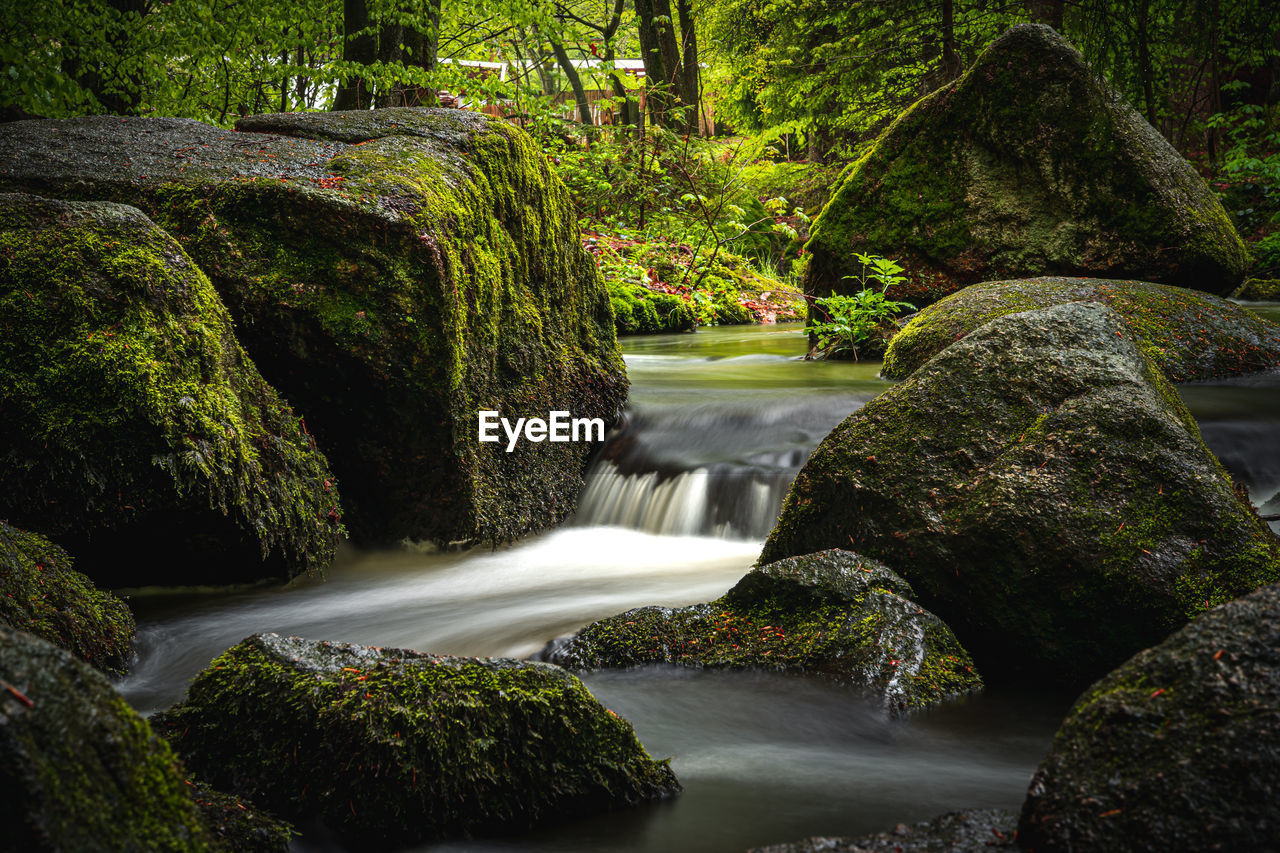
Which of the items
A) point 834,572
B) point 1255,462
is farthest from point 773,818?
point 1255,462

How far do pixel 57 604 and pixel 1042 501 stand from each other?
11.7 feet

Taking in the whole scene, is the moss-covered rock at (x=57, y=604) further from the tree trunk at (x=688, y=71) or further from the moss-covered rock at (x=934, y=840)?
the tree trunk at (x=688, y=71)

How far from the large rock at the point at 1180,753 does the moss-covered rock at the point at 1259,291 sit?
12937 millimetres

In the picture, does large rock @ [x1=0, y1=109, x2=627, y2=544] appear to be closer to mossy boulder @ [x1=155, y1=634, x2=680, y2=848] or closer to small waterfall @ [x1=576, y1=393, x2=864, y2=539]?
small waterfall @ [x1=576, y1=393, x2=864, y2=539]

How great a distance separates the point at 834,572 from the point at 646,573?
1767 mm

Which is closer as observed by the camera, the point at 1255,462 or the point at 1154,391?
the point at 1154,391

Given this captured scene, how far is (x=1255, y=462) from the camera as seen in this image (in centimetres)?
519

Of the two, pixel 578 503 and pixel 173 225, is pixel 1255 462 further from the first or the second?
pixel 173 225

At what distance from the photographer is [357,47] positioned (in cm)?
999

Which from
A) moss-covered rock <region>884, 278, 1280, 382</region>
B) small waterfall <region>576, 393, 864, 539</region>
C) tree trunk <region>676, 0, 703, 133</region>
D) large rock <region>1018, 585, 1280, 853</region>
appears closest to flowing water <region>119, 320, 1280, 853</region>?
small waterfall <region>576, 393, 864, 539</region>

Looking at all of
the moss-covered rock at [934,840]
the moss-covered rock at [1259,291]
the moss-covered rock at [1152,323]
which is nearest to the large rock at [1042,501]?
the moss-covered rock at [934,840]

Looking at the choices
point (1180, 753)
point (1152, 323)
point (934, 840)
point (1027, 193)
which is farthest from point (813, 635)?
point (1027, 193)

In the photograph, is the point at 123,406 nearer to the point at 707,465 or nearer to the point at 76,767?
the point at 76,767

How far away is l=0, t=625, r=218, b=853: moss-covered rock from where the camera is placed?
117 centimetres
